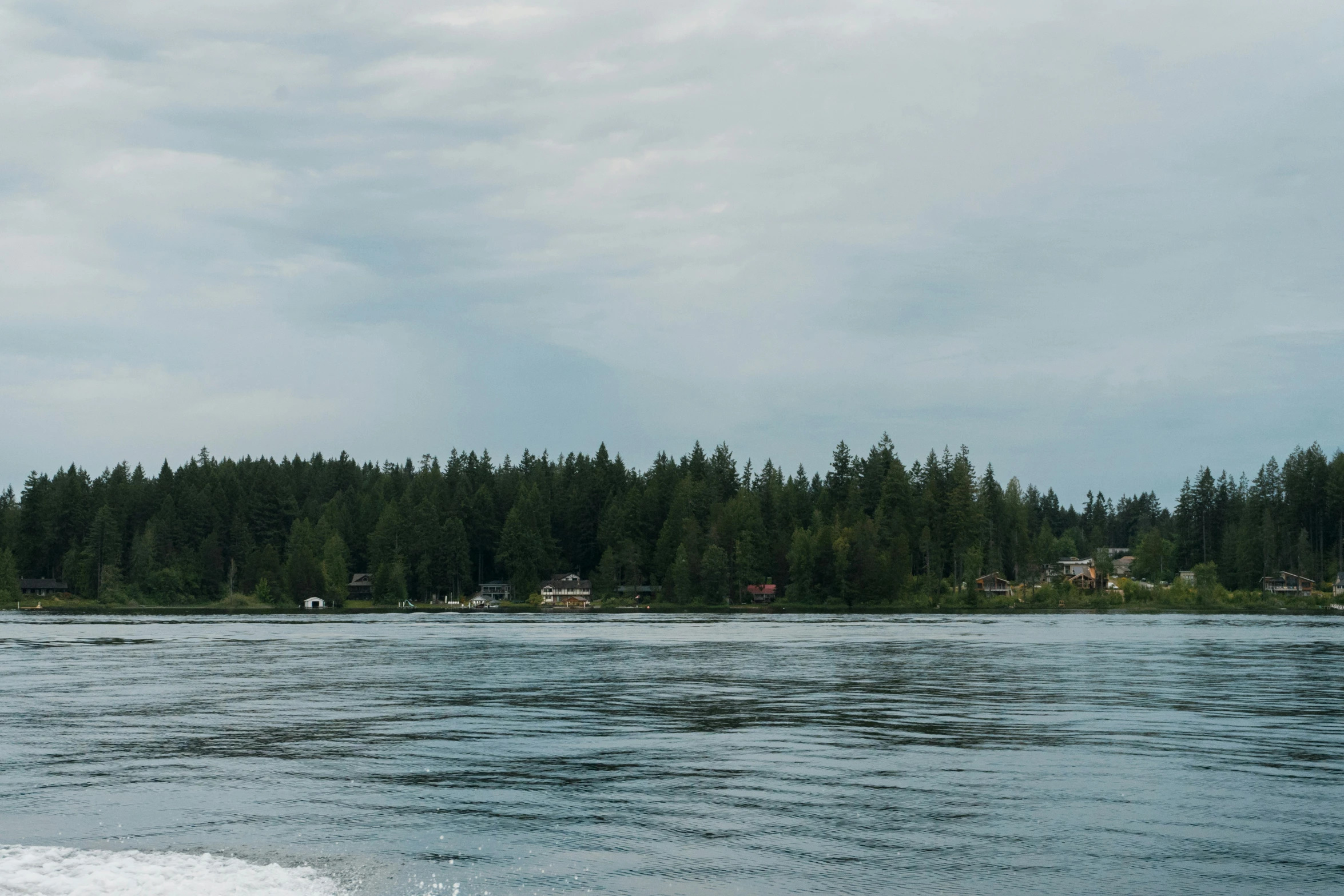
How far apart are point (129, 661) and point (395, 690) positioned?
82.3 feet

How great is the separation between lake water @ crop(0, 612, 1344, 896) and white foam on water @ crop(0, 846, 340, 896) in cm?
6

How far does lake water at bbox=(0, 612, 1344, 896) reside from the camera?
658 inches

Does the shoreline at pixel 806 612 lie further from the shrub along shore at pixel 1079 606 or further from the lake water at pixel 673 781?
the lake water at pixel 673 781

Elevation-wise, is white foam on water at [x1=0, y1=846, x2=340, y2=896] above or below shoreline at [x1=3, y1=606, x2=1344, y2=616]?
above

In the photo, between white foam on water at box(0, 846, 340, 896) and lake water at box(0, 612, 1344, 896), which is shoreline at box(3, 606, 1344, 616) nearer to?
lake water at box(0, 612, 1344, 896)

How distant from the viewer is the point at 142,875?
53.0 ft

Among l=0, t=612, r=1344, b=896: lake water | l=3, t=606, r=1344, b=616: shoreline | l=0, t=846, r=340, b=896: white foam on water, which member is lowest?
l=3, t=606, r=1344, b=616: shoreline

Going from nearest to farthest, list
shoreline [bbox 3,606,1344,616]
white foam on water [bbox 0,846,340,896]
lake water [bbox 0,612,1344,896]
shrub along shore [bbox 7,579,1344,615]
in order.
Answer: white foam on water [bbox 0,846,340,896] < lake water [bbox 0,612,1344,896] < shoreline [bbox 3,606,1344,616] < shrub along shore [bbox 7,579,1344,615]

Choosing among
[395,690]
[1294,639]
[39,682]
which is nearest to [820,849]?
[395,690]

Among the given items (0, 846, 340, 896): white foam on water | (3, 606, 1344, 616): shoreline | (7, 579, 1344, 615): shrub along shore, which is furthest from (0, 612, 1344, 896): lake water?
(7, 579, 1344, 615): shrub along shore

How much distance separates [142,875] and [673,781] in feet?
35.9

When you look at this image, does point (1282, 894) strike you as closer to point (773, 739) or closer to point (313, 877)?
point (313, 877)

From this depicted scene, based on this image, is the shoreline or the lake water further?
the shoreline

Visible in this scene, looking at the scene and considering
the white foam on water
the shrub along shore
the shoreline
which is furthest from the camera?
the shrub along shore
